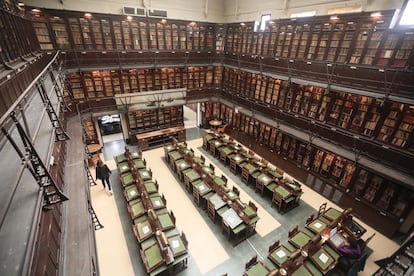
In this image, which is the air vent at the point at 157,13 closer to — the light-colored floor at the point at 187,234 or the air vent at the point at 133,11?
the air vent at the point at 133,11

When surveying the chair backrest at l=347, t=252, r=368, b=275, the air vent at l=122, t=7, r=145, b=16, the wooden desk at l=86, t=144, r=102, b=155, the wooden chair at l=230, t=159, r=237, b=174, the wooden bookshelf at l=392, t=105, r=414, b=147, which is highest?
the air vent at l=122, t=7, r=145, b=16

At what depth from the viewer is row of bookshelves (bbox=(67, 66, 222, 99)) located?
1127 cm

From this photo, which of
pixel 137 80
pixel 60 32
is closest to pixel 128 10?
pixel 60 32

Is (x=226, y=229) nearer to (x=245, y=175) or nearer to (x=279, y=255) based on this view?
(x=279, y=255)

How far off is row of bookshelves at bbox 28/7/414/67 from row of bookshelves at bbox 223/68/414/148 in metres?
1.34

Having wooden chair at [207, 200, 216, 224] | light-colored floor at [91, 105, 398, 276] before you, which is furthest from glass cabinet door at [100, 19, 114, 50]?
wooden chair at [207, 200, 216, 224]

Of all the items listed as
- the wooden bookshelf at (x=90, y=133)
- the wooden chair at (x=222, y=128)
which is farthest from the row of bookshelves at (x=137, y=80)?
the wooden chair at (x=222, y=128)

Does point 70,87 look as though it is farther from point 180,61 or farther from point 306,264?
point 306,264

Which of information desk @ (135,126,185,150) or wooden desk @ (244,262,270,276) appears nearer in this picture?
wooden desk @ (244,262,270,276)

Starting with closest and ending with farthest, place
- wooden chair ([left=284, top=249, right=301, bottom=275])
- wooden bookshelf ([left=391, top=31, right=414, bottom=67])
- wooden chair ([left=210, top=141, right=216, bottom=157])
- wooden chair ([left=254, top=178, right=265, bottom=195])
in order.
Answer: wooden chair ([left=284, top=249, right=301, bottom=275]) → wooden bookshelf ([left=391, top=31, right=414, bottom=67]) → wooden chair ([left=254, top=178, right=265, bottom=195]) → wooden chair ([left=210, top=141, right=216, bottom=157])

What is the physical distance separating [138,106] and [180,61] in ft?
13.1

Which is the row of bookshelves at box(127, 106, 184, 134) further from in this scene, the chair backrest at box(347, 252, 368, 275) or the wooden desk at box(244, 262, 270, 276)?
the chair backrest at box(347, 252, 368, 275)

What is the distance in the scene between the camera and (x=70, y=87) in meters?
10.7

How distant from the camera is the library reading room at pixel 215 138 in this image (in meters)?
3.73
